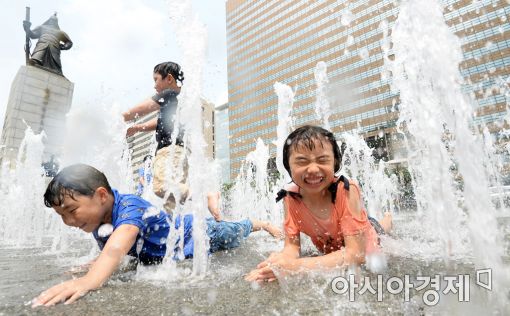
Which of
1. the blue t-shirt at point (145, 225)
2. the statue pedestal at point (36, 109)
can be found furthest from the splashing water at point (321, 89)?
the blue t-shirt at point (145, 225)

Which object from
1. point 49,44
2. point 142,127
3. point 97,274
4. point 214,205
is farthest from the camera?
point 49,44

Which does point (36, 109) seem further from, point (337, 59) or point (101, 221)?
point (337, 59)

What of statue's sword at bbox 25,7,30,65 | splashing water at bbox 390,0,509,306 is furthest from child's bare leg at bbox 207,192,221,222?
statue's sword at bbox 25,7,30,65

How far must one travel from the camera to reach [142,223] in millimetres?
1991

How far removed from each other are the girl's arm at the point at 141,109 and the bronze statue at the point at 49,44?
1278 centimetres

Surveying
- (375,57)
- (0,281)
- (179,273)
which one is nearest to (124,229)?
(179,273)

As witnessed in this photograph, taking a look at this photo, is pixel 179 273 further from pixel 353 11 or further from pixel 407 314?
pixel 353 11

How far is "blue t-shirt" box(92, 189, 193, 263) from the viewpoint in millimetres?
1954

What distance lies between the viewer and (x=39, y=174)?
32.2 feet

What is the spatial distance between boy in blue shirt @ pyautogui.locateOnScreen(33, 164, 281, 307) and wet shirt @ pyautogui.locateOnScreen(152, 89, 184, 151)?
1.26m

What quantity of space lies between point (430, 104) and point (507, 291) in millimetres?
1722

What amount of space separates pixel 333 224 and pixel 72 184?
57.6 inches

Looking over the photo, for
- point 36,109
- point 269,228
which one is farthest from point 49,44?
point 269,228

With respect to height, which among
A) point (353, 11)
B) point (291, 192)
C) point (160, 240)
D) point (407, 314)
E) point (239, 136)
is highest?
point (353, 11)
